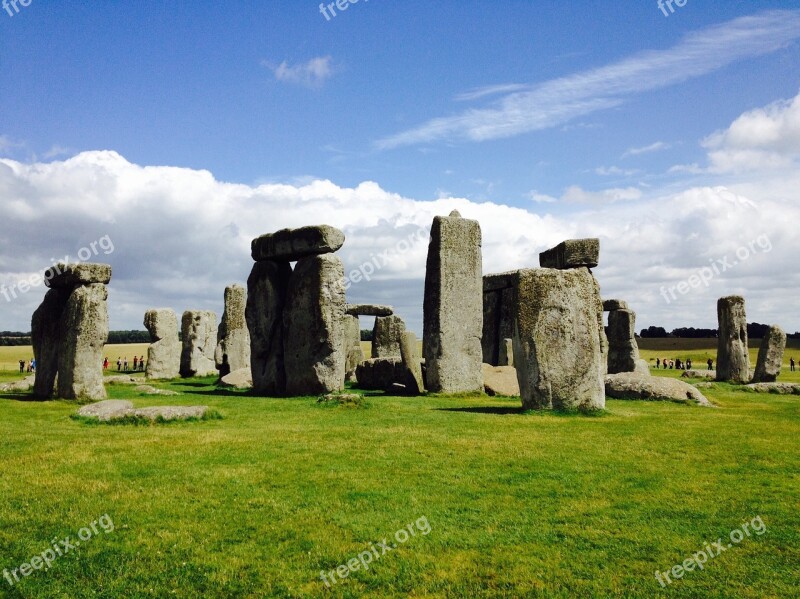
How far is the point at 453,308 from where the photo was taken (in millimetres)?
18438

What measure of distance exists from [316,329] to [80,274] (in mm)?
6004

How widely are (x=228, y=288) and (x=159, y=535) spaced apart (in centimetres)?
2246

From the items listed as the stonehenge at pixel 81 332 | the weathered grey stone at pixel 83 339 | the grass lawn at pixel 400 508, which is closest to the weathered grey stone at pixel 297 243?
the stonehenge at pixel 81 332

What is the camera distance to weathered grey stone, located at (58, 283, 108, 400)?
15430 millimetres

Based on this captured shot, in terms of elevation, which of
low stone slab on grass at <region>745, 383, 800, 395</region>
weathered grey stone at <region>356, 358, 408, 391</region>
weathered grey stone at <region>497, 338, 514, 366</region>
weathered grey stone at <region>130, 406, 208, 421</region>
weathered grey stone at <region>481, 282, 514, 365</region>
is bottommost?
weathered grey stone at <region>130, 406, 208, 421</region>

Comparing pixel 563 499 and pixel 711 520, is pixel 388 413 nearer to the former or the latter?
pixel 563 499

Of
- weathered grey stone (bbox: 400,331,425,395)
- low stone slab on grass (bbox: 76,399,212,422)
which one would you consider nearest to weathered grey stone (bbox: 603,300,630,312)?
weathered grey stone (bbox: 400,331,425,395)

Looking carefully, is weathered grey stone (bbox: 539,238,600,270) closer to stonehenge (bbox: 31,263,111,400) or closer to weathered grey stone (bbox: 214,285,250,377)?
stonehenge (bbox: 31,263,111,400)

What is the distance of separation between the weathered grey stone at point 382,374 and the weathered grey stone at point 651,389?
5.77m

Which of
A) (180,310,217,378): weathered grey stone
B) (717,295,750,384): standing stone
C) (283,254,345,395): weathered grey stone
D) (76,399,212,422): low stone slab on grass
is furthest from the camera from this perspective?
(180,310,217,378): weathered grey stone

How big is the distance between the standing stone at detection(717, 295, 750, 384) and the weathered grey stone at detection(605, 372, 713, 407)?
1119cm

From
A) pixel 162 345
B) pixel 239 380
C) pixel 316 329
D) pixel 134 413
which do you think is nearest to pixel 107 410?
pixel 134 413

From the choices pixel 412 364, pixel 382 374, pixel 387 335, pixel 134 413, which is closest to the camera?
pixel 134 413

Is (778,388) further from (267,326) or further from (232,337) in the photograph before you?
(232,337)
